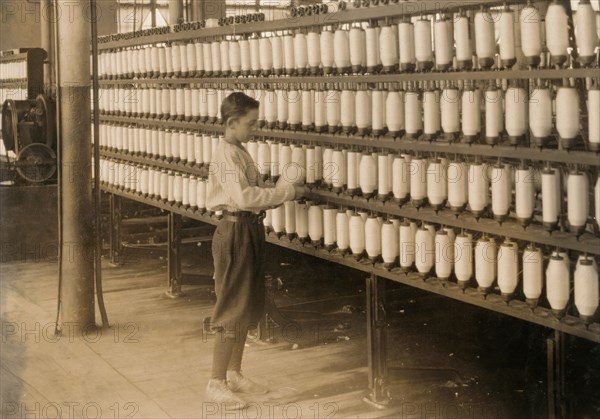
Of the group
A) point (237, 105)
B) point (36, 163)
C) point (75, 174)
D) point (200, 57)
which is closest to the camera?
point (237, 105)

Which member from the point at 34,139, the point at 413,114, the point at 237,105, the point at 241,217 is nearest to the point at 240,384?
the point at 241,217

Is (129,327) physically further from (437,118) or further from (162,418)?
(437,118)

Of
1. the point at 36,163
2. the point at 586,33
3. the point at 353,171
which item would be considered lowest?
the point at 353,171

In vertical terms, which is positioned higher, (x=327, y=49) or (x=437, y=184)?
(x=327, y=49)

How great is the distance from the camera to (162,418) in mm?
4242

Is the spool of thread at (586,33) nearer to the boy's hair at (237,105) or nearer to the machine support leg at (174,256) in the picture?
the boy's hair at (237,105)

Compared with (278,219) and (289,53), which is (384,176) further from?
(289,53)

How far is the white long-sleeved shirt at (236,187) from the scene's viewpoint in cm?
429

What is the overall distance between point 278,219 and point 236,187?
975mm

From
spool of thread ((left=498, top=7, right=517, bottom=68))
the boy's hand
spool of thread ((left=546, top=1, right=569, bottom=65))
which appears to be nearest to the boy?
the boy's hand

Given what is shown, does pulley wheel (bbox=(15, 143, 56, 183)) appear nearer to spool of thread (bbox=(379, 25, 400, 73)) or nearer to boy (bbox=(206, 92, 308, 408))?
boy (bbox=(206, 92, 308, 408))

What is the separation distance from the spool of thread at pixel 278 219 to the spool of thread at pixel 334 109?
2.30 ft

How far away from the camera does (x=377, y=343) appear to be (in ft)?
14.8

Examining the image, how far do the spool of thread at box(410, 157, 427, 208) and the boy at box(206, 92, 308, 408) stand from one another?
2.27ft
